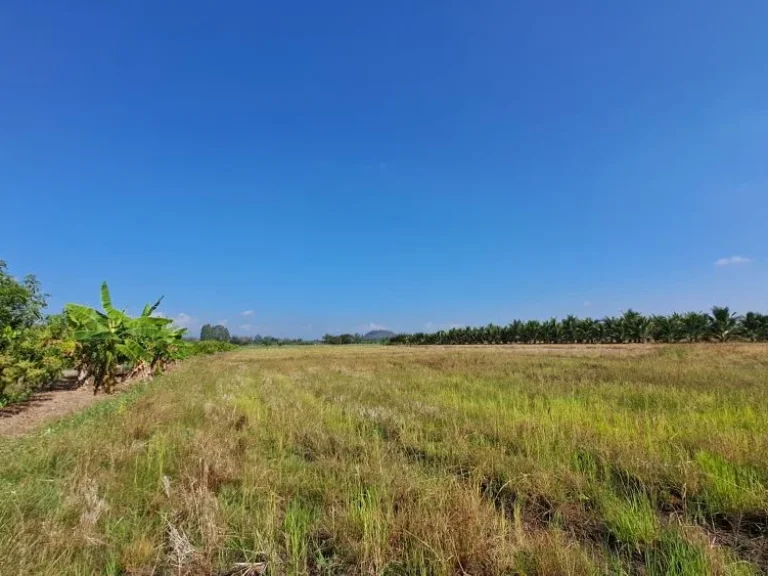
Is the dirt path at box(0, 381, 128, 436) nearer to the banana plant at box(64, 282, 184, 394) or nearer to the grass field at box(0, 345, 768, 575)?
the banana plant at box(64, 282, 184, 394)

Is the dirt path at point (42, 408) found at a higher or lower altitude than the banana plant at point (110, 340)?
lower

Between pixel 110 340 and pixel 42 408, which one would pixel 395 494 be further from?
pixel 110 340

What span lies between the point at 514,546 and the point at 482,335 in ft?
294

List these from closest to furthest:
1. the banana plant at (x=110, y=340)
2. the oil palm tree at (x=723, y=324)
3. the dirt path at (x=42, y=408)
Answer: the dirt path at (x=42, y=408) → the banana plant at (x=110, y=340) → the oil palm tree at (x=723, y=324)

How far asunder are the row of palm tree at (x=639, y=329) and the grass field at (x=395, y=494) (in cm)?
5165

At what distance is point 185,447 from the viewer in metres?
5.13

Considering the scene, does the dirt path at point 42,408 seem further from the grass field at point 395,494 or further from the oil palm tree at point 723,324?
the oil palm tree at point 723,324

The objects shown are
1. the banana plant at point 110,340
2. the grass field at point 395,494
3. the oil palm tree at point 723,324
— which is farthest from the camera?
the oil palm tree at point 723,324

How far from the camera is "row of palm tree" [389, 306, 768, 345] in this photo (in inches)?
1885

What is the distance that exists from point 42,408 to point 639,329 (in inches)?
2426

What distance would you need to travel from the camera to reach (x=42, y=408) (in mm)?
10312

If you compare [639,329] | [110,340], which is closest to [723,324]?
[639,329]

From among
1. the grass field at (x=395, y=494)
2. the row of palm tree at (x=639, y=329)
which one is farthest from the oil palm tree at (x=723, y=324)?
the grass field at (x=395, y=494)

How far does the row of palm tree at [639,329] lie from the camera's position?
157 ft
